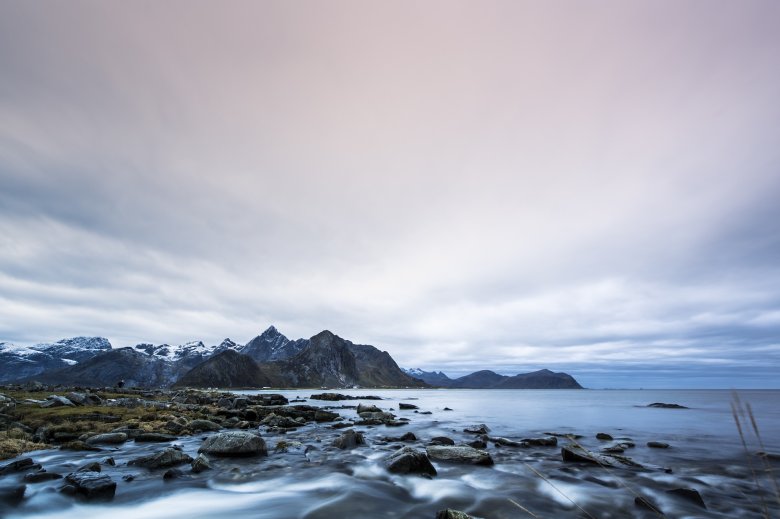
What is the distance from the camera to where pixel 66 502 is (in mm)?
13719

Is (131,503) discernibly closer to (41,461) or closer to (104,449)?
(41,461)

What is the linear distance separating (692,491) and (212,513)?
19234 mm

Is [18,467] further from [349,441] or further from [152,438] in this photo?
[349,441]

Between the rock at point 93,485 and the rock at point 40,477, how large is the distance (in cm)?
137

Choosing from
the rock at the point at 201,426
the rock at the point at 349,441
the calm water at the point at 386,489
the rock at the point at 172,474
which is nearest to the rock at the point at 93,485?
the calm water at the point at 386,489

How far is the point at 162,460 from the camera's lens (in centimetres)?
1859

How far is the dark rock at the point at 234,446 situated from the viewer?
21.7 metres

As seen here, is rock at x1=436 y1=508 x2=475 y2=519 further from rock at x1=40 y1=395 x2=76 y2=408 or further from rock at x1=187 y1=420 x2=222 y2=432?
rock at x1=40 y1=395 x2=76 y2=408

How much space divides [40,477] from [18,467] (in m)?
2.13

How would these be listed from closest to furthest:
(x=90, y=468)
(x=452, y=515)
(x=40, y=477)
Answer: (x=452, y=515)
(x=40, y=477)
(x=90, y=468)

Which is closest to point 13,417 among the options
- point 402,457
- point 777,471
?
point 402,457

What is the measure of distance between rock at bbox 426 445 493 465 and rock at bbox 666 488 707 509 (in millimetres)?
8312

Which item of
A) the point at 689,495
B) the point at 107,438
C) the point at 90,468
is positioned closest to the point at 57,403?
the point at 107,438

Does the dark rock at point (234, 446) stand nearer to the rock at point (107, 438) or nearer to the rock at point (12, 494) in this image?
the rock at point (107, 438)
